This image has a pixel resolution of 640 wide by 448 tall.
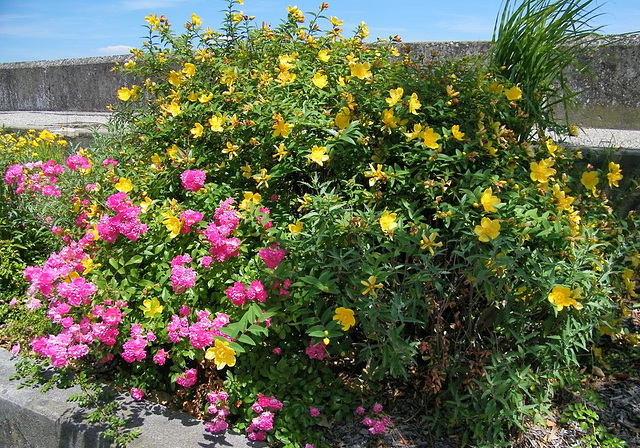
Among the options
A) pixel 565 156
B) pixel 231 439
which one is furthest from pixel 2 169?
pixel 565 156

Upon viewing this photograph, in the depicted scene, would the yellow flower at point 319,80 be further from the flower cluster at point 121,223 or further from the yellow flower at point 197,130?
the flower cluster at point 121,223

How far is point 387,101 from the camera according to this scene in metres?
2.54

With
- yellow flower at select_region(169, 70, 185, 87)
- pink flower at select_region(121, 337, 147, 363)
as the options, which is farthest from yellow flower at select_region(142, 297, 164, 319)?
yellow flower at select_region(169, 70, 185, 87)

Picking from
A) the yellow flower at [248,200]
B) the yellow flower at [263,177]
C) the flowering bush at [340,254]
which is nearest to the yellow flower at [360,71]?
the flowering bush at [340,254]

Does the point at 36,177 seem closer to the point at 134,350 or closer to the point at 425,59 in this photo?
the point at 134,350

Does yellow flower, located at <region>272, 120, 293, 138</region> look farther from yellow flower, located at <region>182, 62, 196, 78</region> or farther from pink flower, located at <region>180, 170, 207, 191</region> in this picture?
yellow flower, located at <region>182, 62, 196, 78</region>

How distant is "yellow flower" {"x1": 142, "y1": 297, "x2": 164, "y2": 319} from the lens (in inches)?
99.4

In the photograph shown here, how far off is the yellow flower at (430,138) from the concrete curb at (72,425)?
141 cm

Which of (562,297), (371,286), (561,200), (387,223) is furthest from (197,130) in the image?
(562,297)

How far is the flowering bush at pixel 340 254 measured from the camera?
2.23 meters

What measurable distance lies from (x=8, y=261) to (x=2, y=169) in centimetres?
87

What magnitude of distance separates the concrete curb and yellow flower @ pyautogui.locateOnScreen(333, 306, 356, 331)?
62cm

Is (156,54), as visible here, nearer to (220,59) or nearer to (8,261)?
(220,59)

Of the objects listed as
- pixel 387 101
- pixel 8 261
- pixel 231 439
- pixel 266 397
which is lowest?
pixel 231 439
